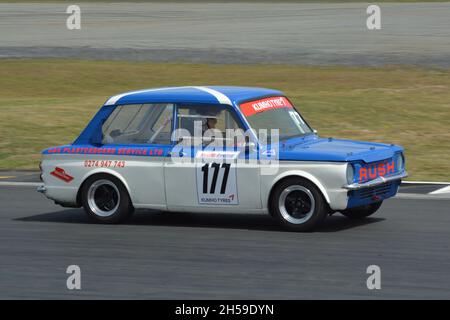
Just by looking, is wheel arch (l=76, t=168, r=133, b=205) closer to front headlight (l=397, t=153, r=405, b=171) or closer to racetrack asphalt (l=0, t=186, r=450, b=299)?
racetrack asphalt (l=0, t=186, r=450, b=299)

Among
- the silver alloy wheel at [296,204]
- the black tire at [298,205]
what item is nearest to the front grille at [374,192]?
the black tire at [298,205]

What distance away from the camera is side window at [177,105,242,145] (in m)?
12.0

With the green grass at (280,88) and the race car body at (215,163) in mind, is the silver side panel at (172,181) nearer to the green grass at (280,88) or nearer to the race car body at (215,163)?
the race car body at (215,163)

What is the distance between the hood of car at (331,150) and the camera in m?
11.4

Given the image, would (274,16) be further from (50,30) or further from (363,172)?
(363,172)

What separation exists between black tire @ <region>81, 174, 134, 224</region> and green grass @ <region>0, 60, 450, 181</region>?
18.1ft

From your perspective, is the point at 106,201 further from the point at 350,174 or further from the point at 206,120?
the point at 350,174

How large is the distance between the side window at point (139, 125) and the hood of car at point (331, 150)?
138 cm

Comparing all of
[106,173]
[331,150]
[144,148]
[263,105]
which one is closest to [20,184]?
[106,173]

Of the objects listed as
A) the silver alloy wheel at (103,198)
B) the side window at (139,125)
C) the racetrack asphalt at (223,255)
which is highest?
the side window at (139,125)

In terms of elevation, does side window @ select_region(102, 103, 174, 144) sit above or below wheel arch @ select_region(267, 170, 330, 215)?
above

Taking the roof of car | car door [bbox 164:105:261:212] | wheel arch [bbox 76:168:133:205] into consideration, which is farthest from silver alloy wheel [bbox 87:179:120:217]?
the roof of car

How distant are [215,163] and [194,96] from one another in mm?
889
